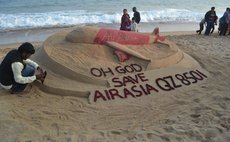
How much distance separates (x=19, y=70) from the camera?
5992 mm

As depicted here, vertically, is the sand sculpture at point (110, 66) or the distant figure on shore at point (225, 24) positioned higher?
the distant figure on shore at point (225, 24)

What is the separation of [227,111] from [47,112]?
2969 millimetres

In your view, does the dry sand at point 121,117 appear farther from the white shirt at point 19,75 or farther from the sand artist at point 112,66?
the white shirt at point 19,75

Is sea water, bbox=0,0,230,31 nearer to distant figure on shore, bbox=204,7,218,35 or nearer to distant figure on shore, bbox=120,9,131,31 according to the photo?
distant figure on shore, bbox=204,7,218,35

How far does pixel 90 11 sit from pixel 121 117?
55.4 ft

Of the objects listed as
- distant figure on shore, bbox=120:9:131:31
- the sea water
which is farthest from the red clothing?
the sea water

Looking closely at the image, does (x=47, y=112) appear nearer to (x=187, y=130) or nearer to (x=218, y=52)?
(x=187, y=130)

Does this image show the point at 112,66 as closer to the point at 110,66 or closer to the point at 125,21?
the point at 110,66

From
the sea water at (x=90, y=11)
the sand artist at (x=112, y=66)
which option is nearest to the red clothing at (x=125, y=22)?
the sand artist at (x=112, y=66)

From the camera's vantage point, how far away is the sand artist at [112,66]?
21.4ft

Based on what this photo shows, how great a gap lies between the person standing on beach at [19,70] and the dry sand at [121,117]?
206 millimetres

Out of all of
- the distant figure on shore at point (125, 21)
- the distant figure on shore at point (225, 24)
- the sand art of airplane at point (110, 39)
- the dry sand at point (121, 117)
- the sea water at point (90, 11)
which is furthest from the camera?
the sea water at point (90, 11)

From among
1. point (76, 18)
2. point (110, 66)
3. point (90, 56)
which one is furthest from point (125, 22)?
point (76, 18)

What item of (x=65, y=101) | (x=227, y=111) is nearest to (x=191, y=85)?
(x=227, y=111)
